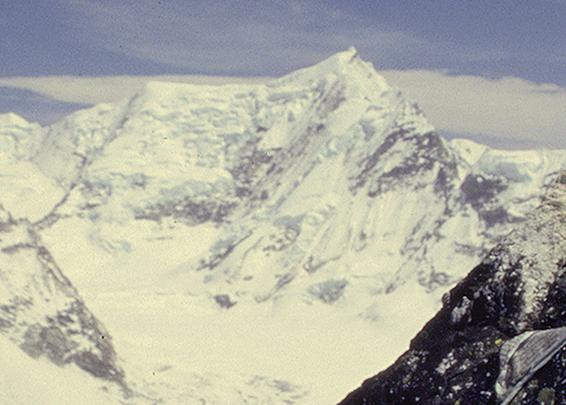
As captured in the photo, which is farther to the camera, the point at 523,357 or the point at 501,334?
the point at 501,334

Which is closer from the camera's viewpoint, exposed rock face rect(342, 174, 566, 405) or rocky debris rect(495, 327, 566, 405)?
rocky debris rect(495, 327, 566, 405)

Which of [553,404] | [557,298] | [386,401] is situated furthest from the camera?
[386,401]

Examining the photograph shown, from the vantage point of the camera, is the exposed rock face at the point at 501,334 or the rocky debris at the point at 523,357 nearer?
the rocky debris at the point at 523,357

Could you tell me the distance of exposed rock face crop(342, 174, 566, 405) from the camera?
1623 cm

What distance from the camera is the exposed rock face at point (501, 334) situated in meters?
16.2

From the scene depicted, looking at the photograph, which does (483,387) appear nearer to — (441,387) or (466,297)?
(441,387)

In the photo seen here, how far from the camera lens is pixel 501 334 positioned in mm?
18281

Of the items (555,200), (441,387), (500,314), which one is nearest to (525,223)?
(555,200)

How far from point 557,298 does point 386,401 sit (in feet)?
12.7

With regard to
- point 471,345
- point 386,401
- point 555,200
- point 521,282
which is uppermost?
point 555,200

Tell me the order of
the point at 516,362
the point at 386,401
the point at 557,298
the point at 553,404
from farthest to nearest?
the point at 386,401
the point at 557,298
the point at 516,362
the point at 553,404

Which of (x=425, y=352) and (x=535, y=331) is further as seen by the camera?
(x=425, y=352)

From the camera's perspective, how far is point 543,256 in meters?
18.7

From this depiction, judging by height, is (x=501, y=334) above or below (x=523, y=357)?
above
